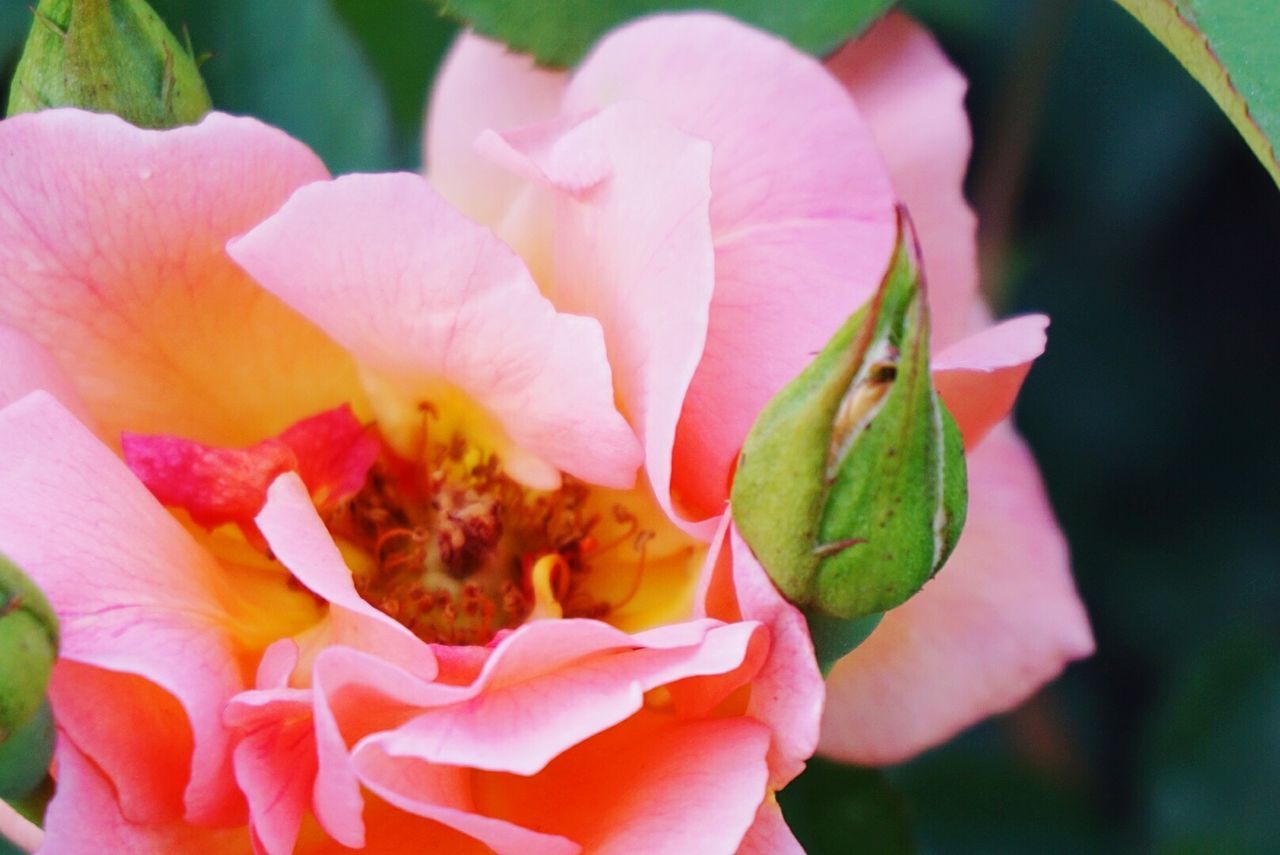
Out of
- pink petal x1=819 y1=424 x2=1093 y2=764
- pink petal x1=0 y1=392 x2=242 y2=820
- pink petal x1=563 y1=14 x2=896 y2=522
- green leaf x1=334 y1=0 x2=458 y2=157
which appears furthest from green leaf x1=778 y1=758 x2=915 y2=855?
green leaf x1=334 y1=0 x2=458 y2=157

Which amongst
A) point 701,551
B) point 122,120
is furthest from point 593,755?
point 122,120

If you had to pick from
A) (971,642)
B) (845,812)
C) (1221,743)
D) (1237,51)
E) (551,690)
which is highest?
(1237,51)

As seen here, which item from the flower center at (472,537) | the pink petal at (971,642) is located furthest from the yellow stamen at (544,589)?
the pink petal at (971,642)

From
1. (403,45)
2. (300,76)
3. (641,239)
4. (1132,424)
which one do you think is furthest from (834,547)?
(1132,424)

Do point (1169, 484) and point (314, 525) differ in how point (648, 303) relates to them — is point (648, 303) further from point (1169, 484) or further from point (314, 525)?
point (1169, 484)

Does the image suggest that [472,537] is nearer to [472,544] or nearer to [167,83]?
[472,544]

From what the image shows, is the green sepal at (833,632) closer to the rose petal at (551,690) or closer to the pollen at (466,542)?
the rose petal at (551,690)
